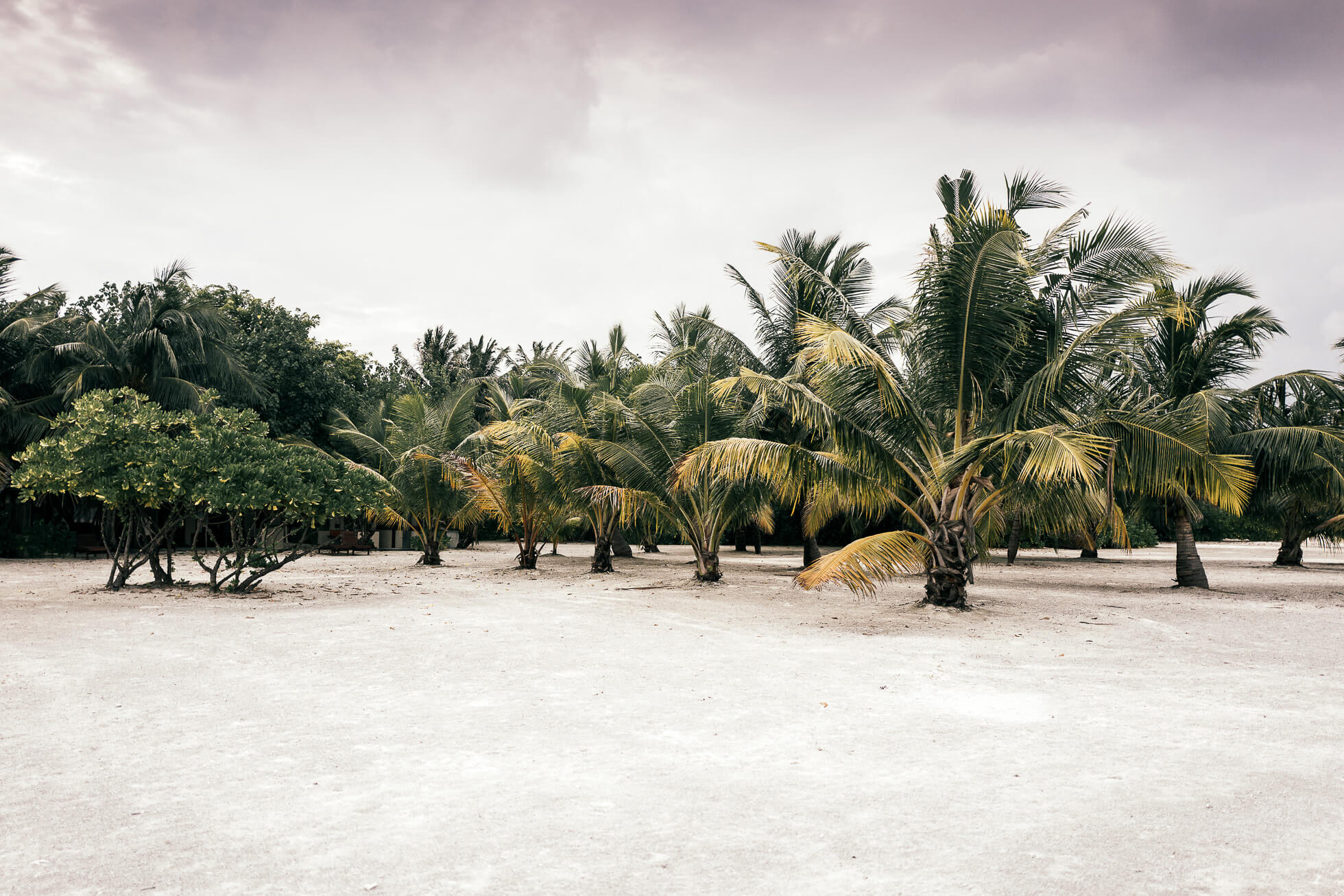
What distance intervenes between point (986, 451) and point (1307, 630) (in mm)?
4053

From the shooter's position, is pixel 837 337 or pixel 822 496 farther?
pixel 822 496

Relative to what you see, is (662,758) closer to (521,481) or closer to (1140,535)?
(521,481)

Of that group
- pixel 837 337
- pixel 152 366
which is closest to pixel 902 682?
pixel 837 337

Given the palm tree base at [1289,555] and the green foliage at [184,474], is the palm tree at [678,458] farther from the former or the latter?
the palm tree base at [1289,555]

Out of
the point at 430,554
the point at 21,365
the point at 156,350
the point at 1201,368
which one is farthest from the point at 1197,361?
the point at 21,365

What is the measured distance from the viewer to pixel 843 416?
11.2 metres

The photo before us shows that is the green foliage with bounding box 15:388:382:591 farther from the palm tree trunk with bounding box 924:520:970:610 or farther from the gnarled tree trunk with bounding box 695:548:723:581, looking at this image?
the palm tree trunk with bounding box 924:520:970:610

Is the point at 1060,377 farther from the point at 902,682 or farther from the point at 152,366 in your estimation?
the point at 152,366

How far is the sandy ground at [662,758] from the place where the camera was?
3.04 meters

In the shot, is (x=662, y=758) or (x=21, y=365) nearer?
(x=662, y=758)

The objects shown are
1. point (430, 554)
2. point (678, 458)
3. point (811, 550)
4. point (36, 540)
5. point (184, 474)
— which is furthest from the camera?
point (36, 540)

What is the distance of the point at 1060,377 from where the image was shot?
1059 cm

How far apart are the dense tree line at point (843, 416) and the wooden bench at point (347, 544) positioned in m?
2.35

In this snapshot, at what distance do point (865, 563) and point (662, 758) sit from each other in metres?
5.75
